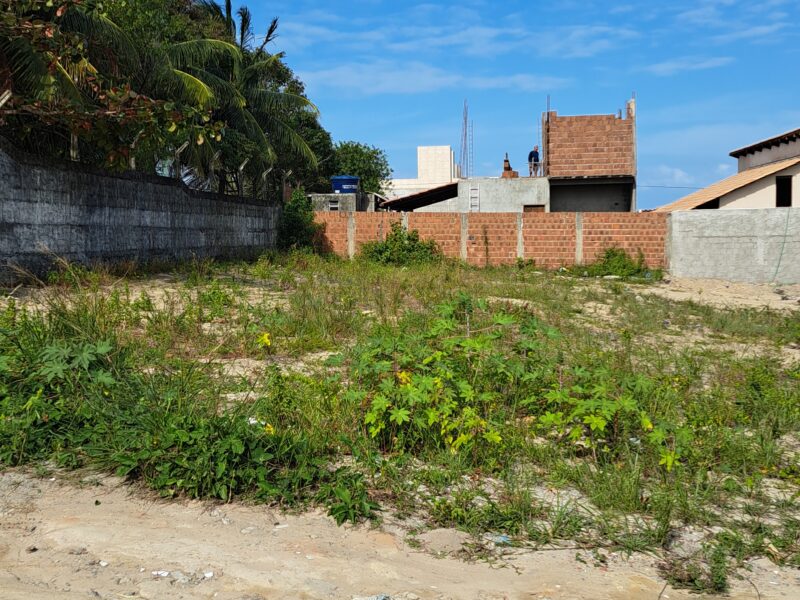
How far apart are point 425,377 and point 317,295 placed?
5.04 m

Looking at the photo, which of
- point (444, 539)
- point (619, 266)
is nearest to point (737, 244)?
point (619, 266)

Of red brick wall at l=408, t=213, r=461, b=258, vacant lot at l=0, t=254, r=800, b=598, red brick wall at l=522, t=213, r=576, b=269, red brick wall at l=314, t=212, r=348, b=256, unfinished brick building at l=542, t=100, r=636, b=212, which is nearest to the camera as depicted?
vacant lot at l=0, t=254, r=800, b=598

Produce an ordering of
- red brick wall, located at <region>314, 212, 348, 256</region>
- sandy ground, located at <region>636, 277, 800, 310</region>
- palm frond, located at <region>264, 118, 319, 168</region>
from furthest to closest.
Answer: palm frond, located at <region>264, 118, 319, 168</region> < red brick wall, located at <region>314, 212, 348, 256</region> < sandy ground, located at <region>636, 277, 800, 310</region>

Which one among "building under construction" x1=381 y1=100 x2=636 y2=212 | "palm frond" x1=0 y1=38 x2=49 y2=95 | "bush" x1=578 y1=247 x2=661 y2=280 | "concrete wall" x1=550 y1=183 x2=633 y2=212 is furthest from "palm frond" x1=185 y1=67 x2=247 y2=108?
"concrete wall" x1=550 y1=183 x2=633 y2=212

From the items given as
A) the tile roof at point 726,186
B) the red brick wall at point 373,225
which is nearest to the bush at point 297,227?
the red brick wall at point 373,225

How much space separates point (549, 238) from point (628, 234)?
2037mm

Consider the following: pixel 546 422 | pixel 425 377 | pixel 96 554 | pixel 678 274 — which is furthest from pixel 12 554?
pixel 678 274

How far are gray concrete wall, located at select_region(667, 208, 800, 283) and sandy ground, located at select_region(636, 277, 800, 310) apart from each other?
0.37 meters

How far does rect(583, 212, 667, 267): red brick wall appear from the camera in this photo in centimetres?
1767

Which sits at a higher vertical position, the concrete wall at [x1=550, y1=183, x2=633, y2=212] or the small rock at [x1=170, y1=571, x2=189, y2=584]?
the concrete wall at [x1=550, y1=183, x2=633, y2=212]

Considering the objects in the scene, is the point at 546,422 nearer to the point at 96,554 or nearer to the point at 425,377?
the point at 425,377

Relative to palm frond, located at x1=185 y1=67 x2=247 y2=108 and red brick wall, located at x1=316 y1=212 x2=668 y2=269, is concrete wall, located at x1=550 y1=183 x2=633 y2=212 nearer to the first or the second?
red brick wall, located at x1=316 y1=212 x2=668 y2=269

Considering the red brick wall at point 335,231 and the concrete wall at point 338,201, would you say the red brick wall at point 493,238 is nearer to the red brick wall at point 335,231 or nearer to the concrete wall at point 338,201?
the red brick wall at point 335,231

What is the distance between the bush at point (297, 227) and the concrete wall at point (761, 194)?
45.7 feet
